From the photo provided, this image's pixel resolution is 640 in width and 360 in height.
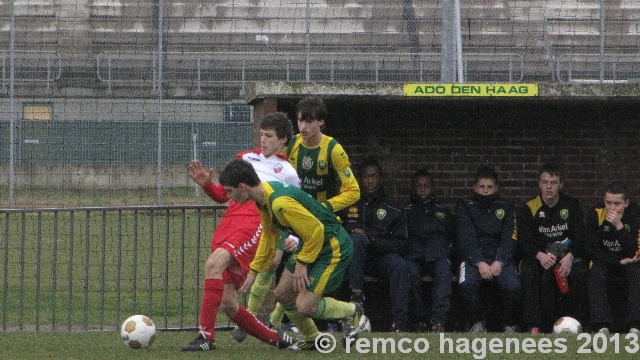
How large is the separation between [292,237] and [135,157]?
5842mm

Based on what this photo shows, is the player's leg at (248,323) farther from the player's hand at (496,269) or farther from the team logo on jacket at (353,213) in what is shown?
the player's hand at (496,269)

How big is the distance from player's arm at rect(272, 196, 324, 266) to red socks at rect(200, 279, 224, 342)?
0.86 meters

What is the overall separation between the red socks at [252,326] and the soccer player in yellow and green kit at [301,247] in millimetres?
170

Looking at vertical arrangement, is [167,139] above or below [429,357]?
above

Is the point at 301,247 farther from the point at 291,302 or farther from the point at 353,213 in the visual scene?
the point at 353,213

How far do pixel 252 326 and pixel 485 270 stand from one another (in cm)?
295

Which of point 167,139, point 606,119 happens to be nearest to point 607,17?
point 606,119

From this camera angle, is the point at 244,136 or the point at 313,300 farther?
the point at 244,136

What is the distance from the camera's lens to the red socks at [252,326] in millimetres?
6637

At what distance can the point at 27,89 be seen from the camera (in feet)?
46.7

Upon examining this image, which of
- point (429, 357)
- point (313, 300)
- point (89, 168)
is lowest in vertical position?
point (429, 357)

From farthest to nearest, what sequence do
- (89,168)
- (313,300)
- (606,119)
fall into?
1. (89,168)
2. (606,119)
3. (313,300)

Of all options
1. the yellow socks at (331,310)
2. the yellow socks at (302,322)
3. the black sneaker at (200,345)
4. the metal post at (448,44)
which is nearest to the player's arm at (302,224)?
the yellow socks at (331,310)

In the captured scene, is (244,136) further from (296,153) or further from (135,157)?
(296,153)
